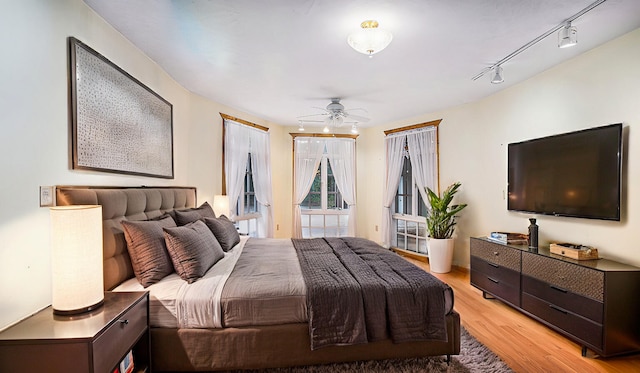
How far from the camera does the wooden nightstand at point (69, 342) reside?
1.15 meters

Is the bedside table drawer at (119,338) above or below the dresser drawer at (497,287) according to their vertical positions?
above

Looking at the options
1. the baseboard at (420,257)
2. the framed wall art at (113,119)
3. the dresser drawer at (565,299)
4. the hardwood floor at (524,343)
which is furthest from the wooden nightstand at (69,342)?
the baseboard at (420,257)

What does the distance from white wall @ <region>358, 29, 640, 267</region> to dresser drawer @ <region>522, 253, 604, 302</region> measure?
47cm

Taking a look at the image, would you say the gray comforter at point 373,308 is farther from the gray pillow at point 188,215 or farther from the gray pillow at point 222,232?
the gray pillow at point 188,215

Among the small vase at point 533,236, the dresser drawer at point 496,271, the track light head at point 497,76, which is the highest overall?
the track light head at point 497,76

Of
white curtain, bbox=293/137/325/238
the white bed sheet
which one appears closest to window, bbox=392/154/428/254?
white curtain, bbox=293/137/325/238

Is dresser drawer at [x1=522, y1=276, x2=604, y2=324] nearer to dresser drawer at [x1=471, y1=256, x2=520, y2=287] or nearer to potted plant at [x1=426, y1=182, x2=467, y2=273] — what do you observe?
dresser drawer at [x1=471, y1=256, x2=520, y2=287]

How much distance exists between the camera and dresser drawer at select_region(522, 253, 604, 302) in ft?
6.95

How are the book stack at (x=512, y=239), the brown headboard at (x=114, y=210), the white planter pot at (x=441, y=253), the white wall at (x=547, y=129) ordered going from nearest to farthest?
the brown headboard at (x=114, y=210), the white wall at (x=547, y=129), the book stack at (x=512, y=239), the white planter pot at (x=441, y=253)

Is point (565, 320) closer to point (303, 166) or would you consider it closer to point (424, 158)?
point (424, 158)

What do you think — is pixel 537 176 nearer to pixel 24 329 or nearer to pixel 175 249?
pixel 175 249

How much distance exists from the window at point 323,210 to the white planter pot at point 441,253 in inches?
73.6

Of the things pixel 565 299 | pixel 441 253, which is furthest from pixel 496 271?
pixel 441 253

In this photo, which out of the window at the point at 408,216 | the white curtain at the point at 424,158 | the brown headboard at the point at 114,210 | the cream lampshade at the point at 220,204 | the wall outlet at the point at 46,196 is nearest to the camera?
the wall outlet at the point at 46,196
